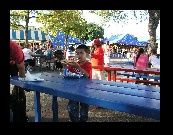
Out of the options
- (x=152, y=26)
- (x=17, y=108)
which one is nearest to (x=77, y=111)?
(x=17, y=108)

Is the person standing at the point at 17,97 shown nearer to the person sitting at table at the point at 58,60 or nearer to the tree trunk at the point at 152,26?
the tree trunk at the point at 152,26

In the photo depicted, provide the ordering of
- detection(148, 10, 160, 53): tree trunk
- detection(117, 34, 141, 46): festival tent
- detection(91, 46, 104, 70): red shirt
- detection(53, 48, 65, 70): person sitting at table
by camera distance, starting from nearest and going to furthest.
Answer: detection(91, 46, 104, 70): red shirt → detection(148, 10, 160, 53): tree trunk → detection(53, 48, 65, 70): person sitting at table → detection(117, 34, 141, 46): festival tent

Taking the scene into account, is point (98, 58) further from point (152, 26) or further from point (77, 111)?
point (152, 26)

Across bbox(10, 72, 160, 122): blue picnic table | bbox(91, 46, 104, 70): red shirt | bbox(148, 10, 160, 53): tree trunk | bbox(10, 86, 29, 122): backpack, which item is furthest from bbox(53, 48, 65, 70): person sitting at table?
bbox(10, 72, 160, 122): blue picnic table

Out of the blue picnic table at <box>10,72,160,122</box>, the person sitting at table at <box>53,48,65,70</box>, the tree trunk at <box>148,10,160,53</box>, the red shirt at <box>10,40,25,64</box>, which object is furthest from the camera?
the person sitting at table at <box>53,48,65,70</box>

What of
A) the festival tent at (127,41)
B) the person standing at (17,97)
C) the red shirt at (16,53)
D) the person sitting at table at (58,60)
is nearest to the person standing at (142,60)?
the person standing at (17,97)

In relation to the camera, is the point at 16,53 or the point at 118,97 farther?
the point at 16,53

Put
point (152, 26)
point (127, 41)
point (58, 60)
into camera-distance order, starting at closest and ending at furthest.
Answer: point (152, 26) < point (58, 60) < point (127, 41)

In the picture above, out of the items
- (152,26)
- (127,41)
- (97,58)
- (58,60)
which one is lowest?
(58,60)

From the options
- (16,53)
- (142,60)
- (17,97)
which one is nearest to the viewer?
(16,53)

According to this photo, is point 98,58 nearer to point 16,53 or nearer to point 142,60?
point 142,60

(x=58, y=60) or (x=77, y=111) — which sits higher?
(x=58, y=60)

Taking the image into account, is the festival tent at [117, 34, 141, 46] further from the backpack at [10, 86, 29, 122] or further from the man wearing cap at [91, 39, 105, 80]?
the backpack at [10, 86, 29, 122]
